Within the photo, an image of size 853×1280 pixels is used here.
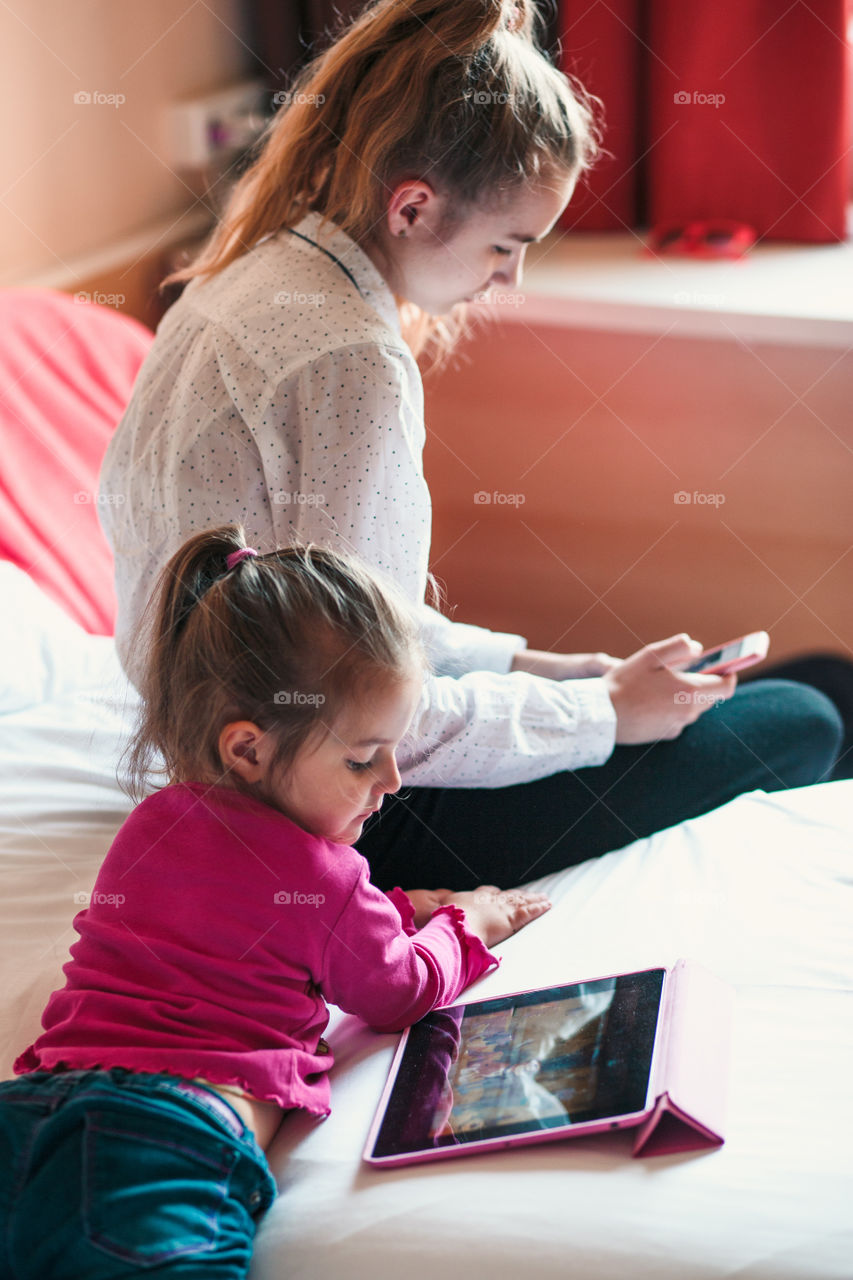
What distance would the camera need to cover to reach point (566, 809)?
1.05 m

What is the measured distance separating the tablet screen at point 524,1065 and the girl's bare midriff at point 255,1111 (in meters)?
0.07

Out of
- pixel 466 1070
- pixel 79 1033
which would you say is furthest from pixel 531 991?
pixel 79 1033

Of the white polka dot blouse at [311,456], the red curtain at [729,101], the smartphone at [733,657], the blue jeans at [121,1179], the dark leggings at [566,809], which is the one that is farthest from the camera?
the red curtain at [729,101]

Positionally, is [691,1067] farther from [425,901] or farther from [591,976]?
[425,901]

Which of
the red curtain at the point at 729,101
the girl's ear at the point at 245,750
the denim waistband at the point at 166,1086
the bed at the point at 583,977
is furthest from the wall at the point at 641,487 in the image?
the denim waistband at the point at 166,1086

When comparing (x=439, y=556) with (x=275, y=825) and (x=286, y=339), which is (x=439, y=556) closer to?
(x=286, y=339)

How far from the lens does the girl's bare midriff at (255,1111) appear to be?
0.71 m

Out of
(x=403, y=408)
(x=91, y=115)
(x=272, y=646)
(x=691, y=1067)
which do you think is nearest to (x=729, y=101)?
(x=91, y=115)

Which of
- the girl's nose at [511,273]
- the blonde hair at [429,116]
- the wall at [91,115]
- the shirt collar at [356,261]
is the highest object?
the wall at [91,115]

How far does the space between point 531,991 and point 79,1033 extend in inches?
12.4

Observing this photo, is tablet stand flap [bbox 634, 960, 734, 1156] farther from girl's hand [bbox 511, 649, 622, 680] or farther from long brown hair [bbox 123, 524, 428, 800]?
girl's hand [bbox 511, 649, 622, 680]

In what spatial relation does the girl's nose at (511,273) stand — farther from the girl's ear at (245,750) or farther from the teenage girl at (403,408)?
the girl's ear at (245,750)

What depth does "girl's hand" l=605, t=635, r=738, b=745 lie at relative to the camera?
3.55ft

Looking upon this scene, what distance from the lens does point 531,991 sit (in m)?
0.84
